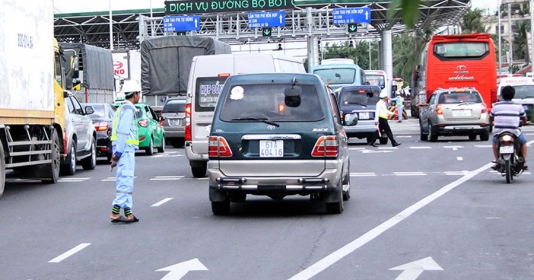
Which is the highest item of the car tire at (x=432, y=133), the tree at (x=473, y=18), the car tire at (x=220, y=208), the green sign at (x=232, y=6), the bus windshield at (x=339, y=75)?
the green sign at (x=232, y=6)

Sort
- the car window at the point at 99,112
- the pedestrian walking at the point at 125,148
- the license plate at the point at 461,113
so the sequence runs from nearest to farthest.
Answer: the pedestrian walking at the point at 125,148
the car window at the point at 99,112
the license plate at the point at 461,113

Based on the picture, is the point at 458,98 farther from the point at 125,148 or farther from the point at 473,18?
the point at 473,18

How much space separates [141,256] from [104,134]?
1670 cm

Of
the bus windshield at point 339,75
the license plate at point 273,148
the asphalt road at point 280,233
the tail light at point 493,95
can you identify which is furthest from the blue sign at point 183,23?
the license plate at point 273,148

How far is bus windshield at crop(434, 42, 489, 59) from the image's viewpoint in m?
40.0

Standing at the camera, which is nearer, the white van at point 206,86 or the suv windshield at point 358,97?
the white van at point 206,86

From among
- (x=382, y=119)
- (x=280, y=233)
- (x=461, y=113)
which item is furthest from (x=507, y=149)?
(x=461, y=113)

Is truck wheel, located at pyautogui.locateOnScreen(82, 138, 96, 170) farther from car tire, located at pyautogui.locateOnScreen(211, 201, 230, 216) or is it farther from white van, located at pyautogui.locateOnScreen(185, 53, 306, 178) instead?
car tire, located at pyautogui.locateOnScreen(211, 201, 230, 216)

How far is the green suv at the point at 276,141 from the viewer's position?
469 inches

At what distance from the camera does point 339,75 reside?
44156 millimetres

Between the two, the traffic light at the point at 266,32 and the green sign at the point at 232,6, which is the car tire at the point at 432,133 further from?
the traffic light at the point at 266,32

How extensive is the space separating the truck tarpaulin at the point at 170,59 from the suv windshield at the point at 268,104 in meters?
20.9

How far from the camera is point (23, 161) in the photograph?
17.6 metres

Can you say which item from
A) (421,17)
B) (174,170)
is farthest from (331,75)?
(421,17)
